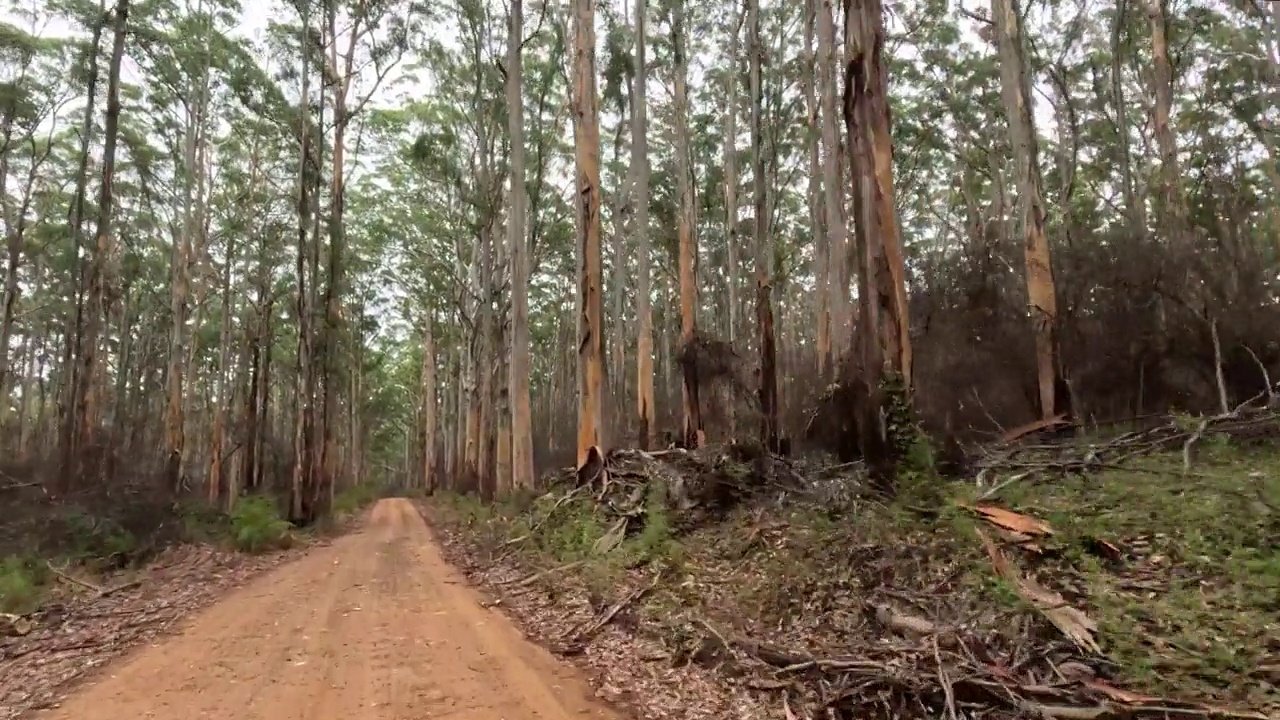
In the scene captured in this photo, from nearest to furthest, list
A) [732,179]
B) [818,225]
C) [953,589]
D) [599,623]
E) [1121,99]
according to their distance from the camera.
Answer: [953,589] → [599,623] → [732,179] → [818,225] → [1121,99]

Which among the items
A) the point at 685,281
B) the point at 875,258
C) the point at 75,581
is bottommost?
the point at 75,581

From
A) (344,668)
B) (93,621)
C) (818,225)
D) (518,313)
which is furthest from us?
(818,225)

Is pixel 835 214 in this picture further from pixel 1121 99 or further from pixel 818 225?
pixel 1121 99

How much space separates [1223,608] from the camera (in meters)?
4.21

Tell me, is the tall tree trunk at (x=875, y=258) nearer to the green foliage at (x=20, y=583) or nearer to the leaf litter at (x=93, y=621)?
the leaf litter at (x=93, y=621)

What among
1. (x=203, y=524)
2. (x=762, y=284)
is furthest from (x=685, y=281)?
(x=203, y=524)

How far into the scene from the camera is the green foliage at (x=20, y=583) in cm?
758

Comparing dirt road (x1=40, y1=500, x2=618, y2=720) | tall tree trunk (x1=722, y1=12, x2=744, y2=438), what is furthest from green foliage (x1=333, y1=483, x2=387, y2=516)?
dirt road (x1=40, y1=500, x2=618, y2=720)

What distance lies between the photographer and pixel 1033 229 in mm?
11328

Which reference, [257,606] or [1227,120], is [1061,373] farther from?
[1227,120]

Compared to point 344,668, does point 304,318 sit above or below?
above

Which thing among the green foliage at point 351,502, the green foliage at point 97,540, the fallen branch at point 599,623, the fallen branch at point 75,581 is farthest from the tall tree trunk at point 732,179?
the green foliage at point 351,502

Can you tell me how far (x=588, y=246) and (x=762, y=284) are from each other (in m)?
3.34

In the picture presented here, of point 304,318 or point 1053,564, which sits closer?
point 1053,564
